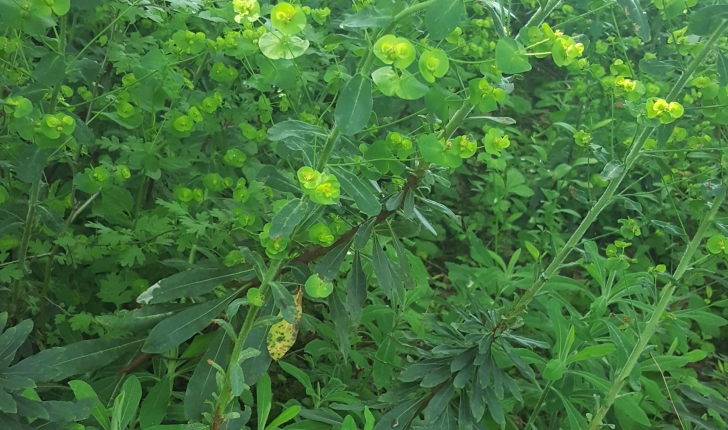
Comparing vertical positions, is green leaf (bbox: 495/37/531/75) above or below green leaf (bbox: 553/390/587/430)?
above

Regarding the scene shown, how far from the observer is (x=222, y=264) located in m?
1.30

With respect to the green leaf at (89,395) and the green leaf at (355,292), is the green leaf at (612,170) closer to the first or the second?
the green leaf at (355,292)

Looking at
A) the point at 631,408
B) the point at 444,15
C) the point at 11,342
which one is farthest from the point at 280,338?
the point at 631,408

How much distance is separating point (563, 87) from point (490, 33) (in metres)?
0.58

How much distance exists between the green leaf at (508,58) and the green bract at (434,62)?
0.09 metres

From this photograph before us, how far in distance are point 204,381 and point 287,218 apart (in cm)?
44

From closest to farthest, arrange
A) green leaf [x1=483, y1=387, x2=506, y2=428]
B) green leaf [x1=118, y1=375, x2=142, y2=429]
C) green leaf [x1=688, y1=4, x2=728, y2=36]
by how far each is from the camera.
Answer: green leaf [x1=118, y1=375, x2=142, y2=429], green leaf [x1=688, y1=4, x2=728, y2=36], green leaf [x1=483, y1=387, x2=506, y2=428]

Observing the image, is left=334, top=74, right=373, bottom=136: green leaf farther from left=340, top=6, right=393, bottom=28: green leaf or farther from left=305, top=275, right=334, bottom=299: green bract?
left=305, top=275, right=334, bottom=299: green bract

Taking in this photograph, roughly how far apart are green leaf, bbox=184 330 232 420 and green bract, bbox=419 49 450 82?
0.71 meters

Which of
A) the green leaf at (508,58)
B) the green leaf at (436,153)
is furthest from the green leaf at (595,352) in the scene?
the green leaf at (508,58)

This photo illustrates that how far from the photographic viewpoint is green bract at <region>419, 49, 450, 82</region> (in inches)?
37.0

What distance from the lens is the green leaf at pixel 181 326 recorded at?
3.73ft

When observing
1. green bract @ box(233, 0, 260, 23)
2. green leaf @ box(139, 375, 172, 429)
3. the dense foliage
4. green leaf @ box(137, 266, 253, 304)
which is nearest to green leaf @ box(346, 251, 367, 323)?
the dense foliage

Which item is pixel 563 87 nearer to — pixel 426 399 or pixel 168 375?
pixel 426 399
